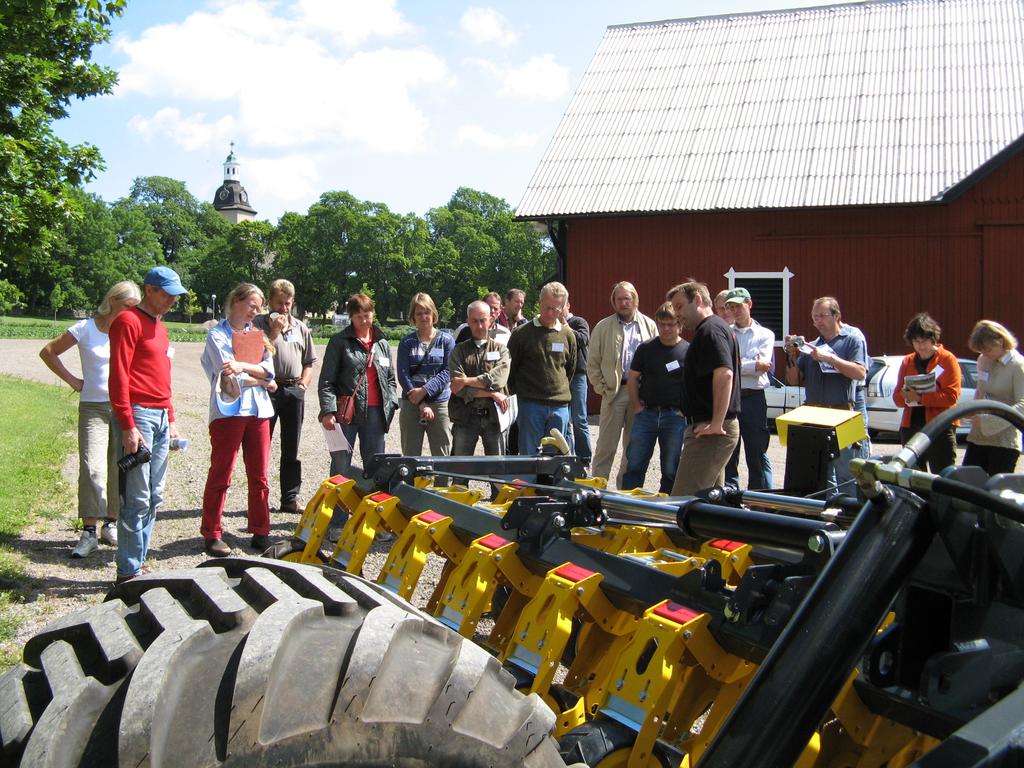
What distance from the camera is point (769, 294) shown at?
704 inches

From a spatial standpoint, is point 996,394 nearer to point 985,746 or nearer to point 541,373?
point 541,373

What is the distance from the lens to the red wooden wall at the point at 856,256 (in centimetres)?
1675

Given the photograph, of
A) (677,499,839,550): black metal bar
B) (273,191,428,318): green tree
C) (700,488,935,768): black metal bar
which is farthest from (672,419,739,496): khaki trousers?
(273,191,428,318): green tree

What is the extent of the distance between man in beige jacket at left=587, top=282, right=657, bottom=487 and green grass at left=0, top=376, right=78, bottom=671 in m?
4.74

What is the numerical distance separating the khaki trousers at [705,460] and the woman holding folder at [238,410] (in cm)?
297

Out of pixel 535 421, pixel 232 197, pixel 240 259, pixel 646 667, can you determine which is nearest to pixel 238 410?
pixel 535 421

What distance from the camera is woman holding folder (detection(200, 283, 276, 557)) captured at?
6441 mm

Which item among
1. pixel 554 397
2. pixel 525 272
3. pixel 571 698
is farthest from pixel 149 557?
pixel 525 272

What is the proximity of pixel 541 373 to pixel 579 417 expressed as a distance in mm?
1290

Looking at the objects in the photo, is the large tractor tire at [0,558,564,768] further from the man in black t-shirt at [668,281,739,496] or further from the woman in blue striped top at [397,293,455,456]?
the woman in blue striped top at [397,293,455,456]

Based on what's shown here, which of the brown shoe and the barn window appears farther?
the barn window

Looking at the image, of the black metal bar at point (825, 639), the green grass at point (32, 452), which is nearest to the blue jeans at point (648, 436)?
the green grass at point (32, 452)

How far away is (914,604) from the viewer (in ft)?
6.26

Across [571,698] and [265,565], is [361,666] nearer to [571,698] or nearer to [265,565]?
[265,565]
